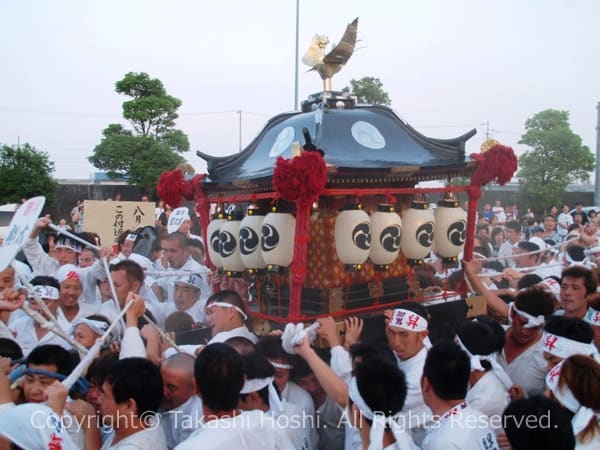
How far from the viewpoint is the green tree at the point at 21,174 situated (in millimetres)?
17531

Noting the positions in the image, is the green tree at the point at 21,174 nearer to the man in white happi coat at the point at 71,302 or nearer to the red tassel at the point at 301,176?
the man in white happi coat at the point at 71,302

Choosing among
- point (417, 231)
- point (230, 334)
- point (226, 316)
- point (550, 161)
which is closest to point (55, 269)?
point (226, 316)

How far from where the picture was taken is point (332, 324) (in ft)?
11.0

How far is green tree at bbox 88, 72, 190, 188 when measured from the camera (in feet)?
65.8

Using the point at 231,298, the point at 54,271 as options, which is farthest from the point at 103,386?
the point at 54,271

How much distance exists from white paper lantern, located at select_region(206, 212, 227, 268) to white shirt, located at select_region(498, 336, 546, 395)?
7.99 ft

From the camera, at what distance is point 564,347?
2.73m

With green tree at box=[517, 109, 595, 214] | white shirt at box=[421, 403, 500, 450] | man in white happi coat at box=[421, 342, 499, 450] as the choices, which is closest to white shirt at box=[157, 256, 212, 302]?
man in white happi coat at box=[421, 342, 499, 450]

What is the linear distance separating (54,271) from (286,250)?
305 cm

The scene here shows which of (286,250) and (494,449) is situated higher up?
(286,250)

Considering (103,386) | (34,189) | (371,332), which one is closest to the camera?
(103,386)

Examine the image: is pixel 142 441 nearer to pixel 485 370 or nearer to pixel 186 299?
pixel 485 370

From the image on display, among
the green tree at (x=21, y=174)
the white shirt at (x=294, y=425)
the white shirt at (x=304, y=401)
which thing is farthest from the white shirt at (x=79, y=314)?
the green tree at (x=21, y=174)

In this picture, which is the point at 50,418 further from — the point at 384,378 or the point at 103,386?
the point at 384,378
